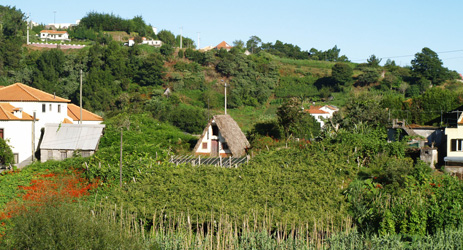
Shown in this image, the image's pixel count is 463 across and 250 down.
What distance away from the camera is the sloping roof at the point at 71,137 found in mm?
28728

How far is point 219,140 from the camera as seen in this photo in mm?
29500

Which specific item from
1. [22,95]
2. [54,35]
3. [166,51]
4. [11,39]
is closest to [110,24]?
[54,35]

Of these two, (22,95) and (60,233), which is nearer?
(60,233)

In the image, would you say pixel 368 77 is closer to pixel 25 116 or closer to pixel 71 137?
pixel 71 137

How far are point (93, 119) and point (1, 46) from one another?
1477 inches

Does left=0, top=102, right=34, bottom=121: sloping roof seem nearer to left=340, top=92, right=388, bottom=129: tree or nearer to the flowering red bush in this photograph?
the flowering red bush

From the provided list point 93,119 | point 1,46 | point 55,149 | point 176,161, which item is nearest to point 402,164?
point 176,161

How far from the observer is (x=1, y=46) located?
69625mm

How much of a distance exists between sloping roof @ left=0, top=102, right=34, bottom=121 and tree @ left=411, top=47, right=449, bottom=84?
180 feet

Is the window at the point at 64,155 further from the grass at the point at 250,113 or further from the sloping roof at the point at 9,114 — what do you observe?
the grass at the point at 250,113

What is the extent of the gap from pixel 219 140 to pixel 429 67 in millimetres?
49864

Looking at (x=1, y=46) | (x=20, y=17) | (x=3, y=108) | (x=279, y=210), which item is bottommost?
(x=279, y=210)

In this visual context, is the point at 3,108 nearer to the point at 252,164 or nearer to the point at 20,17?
the point at 252,164

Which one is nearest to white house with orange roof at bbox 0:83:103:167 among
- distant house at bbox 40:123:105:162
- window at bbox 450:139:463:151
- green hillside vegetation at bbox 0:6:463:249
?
distant house at bbox 40:123:105:162
